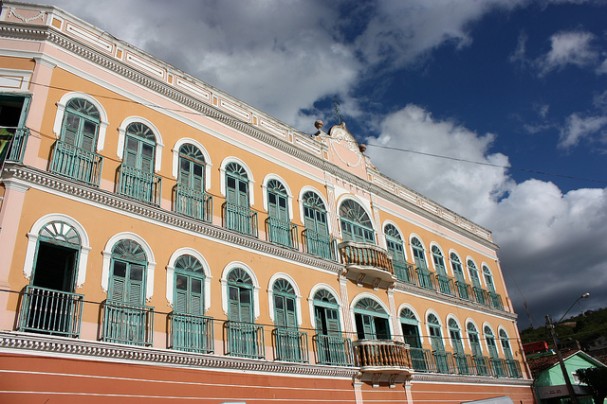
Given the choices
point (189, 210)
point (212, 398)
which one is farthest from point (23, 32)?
point (212, 398)

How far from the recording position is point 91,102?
12.3 meters

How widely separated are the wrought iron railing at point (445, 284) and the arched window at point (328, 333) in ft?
24.2

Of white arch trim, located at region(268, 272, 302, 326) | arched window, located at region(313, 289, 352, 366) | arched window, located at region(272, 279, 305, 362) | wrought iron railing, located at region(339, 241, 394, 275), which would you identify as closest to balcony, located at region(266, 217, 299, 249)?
white arch trim, located at region(268, 272, 302, 326)

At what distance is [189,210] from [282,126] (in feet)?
18.6

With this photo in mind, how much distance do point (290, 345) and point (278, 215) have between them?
4007 millimetres

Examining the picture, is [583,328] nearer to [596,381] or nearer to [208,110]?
[596,381]

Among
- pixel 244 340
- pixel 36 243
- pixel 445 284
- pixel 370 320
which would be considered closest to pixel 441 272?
pixel 445 284

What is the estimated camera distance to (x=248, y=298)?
13.6 m

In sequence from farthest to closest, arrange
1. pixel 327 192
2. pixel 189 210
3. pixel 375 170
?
pixel 375 170
pixel 327 192
pixel 189 210

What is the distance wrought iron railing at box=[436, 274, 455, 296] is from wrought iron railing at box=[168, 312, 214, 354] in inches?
485

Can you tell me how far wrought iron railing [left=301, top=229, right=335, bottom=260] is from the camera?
53.6 feet

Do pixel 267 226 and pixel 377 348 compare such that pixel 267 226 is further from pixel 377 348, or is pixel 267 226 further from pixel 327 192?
pixel 377 348

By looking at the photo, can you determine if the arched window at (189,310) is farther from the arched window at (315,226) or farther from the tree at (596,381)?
the tree at (596,381)

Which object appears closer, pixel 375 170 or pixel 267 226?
pixel 267 226
